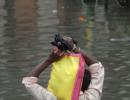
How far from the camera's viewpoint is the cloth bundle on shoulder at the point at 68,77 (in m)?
4.56

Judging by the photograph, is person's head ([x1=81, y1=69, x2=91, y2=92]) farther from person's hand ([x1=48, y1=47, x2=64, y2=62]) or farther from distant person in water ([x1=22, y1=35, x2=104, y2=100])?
person's hand ([x1=48, y1=47, x2=64, y2=62])

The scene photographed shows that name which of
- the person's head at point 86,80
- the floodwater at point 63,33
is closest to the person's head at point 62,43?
the person's head at point 86,80

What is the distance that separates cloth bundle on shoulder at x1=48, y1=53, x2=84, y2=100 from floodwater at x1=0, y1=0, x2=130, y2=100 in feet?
17.2

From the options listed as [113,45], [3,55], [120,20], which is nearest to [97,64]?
[3,55]

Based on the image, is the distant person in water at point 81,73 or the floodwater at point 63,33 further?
the floodwater at point 63,33

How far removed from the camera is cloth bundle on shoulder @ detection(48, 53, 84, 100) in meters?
4.56

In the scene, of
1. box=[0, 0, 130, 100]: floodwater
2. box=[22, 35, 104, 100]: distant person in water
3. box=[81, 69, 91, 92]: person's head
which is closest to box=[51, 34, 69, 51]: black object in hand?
box=[22, 35, 104, 100]: distant person in water

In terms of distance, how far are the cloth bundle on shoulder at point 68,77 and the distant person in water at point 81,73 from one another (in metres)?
0.02

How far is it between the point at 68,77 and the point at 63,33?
12.9 metres

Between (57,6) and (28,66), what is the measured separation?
52.8 feet

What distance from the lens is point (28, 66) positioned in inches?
492

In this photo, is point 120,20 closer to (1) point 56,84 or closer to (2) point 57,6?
(2) point 57,6

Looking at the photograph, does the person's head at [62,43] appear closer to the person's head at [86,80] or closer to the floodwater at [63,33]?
the person's head at [86,80]

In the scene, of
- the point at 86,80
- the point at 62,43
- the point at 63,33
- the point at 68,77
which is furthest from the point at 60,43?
the point at 63,33
